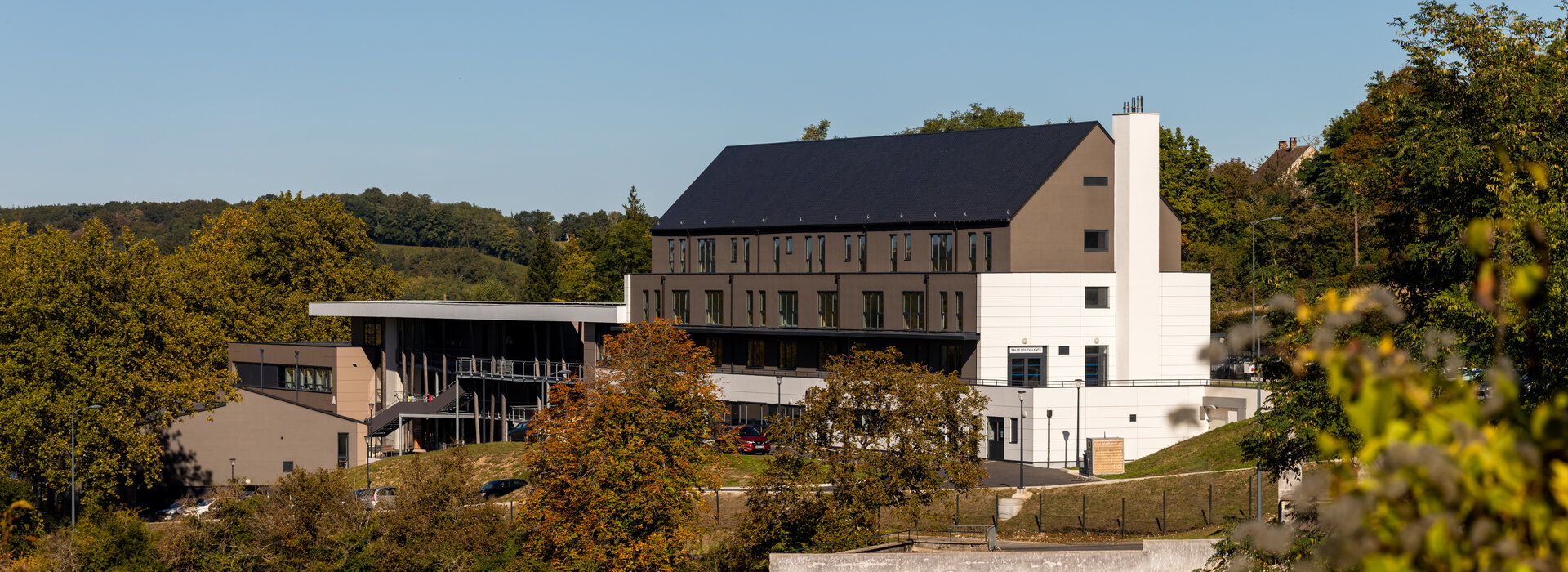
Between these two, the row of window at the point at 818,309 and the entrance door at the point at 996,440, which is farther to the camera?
the row of window at the point at 818,309

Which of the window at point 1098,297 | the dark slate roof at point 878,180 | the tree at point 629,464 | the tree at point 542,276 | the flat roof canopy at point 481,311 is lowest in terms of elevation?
the tree at point 629,464

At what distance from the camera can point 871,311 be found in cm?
6831

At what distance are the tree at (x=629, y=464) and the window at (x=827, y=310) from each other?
24.3 metres

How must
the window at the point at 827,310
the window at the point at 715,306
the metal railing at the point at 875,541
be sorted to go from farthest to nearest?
the window at the point at 715,306 → the window at the point at 827,310 → the metal railing at the point at 875,541

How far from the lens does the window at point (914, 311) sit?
217 ft

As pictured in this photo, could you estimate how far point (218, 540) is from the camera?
159ft

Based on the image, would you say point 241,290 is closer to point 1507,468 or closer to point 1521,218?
point 1521,218

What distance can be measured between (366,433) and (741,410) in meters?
21.6

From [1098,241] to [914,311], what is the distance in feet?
30.9

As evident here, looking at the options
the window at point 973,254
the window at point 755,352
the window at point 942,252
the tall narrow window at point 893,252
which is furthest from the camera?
the window at point 755,352

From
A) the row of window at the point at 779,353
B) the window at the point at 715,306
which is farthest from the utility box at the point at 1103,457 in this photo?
the window at the point at 715,306

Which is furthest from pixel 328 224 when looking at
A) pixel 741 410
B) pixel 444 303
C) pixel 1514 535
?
pixel 1514 535

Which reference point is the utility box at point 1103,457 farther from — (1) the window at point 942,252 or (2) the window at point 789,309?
(2) the window at point 789,309

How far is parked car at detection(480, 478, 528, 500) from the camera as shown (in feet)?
196
